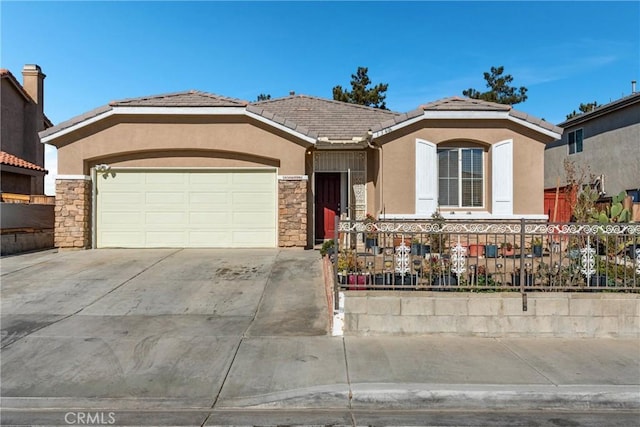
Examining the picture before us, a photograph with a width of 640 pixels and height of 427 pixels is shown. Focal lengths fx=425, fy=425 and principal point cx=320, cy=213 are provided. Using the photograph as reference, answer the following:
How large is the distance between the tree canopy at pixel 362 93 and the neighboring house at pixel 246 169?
52.9 ft

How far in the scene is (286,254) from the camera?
1069 cm

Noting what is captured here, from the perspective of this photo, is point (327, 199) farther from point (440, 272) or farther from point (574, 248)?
point (574, 248)

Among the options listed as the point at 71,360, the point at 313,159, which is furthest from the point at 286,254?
the point at 71,360

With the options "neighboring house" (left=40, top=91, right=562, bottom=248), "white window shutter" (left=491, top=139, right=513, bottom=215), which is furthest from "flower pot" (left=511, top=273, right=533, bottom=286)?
"white window shutter" (left=491, top=139, right=513, bottom=215)

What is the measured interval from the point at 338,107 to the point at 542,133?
6.63m

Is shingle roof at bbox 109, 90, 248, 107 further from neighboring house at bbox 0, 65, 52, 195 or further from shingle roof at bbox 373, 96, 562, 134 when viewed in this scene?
neighboring house at bbox 0, 65, 52, 195

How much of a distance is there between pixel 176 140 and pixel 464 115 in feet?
25.0

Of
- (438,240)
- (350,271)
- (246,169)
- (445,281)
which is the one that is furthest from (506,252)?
(246,169)

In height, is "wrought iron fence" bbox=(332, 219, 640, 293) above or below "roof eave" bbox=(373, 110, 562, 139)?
below

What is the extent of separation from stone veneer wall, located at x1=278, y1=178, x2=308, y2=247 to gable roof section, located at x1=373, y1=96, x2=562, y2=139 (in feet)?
8.29

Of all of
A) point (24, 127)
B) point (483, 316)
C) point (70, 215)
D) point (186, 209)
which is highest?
point (24, 127)

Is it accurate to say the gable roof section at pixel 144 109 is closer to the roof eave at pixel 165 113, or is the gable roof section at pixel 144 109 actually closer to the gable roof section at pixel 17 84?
the roof eave at pixel 165 113

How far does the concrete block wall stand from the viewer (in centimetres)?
588

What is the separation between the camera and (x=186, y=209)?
37.6 feet
